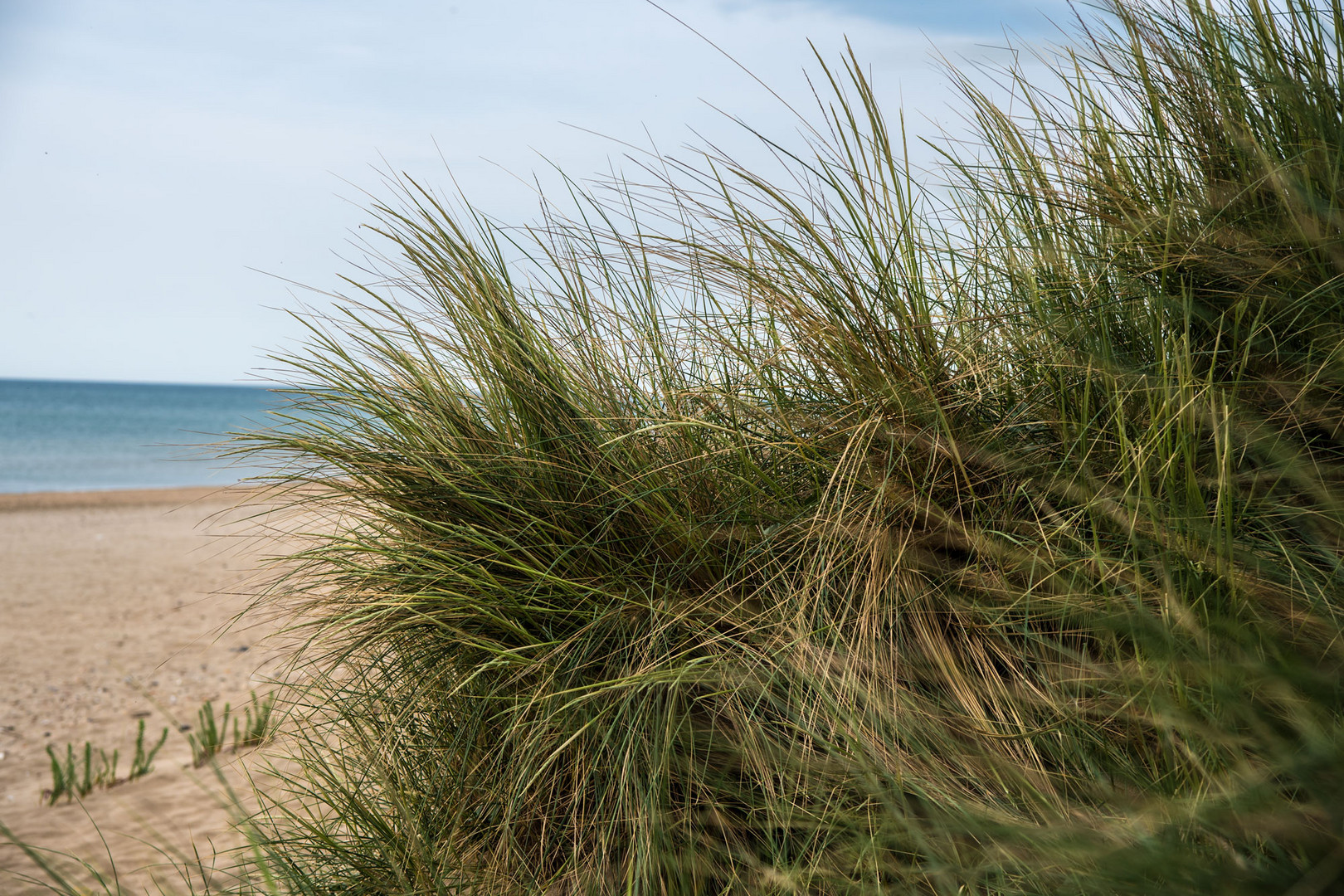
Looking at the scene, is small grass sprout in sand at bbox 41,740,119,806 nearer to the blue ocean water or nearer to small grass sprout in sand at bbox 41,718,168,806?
small grass sprout in sand at bbox 41,718,168,806

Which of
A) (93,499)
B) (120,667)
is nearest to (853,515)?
(120,667)

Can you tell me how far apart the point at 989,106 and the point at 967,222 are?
0.95ft

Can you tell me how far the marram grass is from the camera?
4.29 feet

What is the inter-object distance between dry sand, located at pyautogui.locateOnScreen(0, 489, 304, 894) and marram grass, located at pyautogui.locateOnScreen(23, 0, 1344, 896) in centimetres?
44

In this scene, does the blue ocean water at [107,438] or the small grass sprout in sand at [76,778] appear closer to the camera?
the small grass sprout in sand at [76,778]

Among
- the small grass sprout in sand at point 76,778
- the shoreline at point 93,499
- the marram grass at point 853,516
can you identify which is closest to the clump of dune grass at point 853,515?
the marram grass at point 853,516

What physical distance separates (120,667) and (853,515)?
550cm

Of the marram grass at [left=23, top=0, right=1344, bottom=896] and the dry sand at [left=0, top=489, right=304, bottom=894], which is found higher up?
the marram grass at [left=23, top=0, right=1344, bottom=896]

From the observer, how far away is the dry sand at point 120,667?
2930 millimetres

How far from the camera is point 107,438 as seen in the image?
3166 centimetres

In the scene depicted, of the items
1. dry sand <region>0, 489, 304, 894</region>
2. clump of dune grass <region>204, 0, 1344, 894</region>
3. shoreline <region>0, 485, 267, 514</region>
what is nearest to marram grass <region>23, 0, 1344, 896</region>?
clump of dune grass <region>204, 0, 1344, 894</region>

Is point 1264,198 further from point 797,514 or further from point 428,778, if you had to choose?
point 428,778

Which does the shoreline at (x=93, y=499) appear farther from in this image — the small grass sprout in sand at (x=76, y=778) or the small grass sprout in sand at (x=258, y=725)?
the small grass sprout in sand at (x=258, y=725)

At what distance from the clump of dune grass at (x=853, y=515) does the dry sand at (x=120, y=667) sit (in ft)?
1.51
